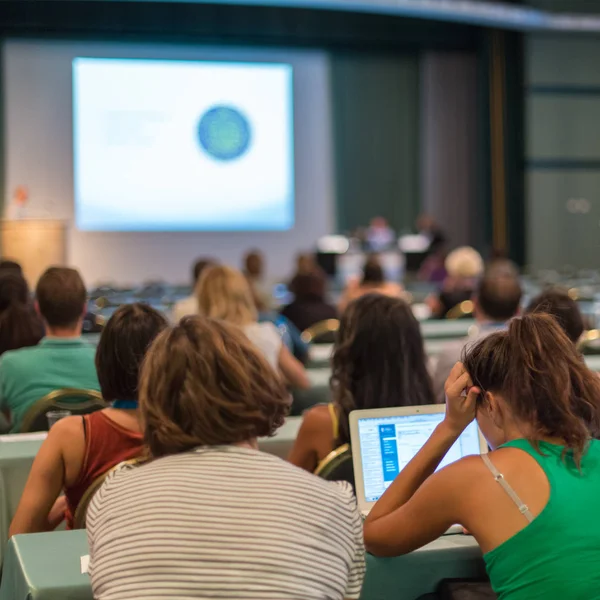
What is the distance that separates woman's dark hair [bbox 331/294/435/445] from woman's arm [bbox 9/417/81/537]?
0.72 m

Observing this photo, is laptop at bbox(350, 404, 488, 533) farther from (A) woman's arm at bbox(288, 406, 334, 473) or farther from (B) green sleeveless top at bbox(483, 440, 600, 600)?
(B) green sleeveless top at bbox(483, 440, 600, 600)

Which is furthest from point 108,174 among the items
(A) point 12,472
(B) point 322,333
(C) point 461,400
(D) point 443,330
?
(C) point 461,400

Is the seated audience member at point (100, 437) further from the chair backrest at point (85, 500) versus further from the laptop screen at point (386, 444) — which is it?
the laptop screen at point (386, 444)

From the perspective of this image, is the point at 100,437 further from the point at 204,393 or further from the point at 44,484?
the point at 204,393

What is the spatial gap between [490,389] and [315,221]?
477 inches

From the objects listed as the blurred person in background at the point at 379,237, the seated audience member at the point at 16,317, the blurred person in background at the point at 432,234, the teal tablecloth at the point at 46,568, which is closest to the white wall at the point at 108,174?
the blurred person in background at the point at 379,237

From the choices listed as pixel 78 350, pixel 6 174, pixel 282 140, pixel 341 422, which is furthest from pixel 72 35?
pixel 341 422

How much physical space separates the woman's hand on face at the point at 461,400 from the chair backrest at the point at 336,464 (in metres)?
0.73

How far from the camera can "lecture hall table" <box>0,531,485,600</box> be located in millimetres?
1792

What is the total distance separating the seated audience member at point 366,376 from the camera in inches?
101

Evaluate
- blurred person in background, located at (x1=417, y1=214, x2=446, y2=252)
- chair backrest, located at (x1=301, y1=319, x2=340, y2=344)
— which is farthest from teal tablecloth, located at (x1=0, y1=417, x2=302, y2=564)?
blurred person in background, located at (x1=417, y1=214, x2=446, y2=252)

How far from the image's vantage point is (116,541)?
1.45 meters

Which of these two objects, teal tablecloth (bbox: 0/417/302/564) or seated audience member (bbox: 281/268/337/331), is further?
seated audience member (bbox: 281/268/337/331)

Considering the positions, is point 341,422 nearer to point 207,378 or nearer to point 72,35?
point 207,378
